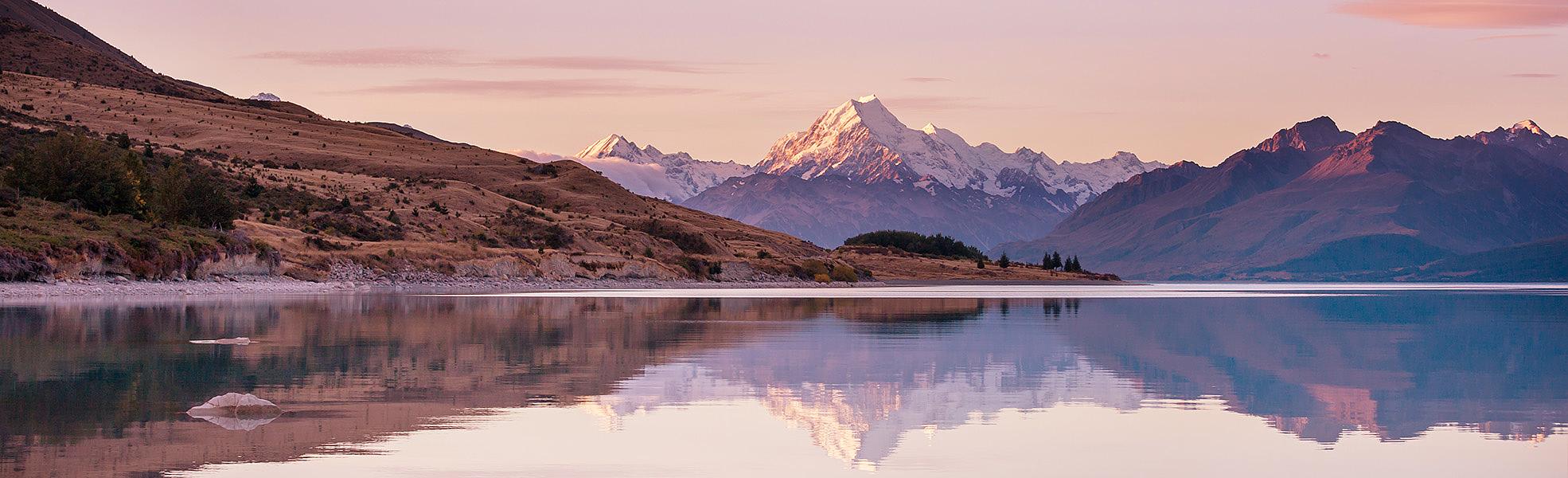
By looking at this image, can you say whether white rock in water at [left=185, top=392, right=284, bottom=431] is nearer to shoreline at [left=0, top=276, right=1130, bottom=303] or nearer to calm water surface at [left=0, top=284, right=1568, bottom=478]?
calm water surface at [left=0, top=284, right=1568, bottom=478]

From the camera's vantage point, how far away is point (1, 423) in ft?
76.2

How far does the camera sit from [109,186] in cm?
10288

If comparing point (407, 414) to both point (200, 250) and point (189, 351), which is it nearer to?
point (189, 351)

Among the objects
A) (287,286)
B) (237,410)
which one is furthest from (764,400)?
(287,286)

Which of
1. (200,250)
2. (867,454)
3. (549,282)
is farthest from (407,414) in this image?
(549,282)

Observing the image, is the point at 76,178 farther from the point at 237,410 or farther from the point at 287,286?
the point at 237,410

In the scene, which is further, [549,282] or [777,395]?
[549,282]

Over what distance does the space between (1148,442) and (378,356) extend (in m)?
21.2

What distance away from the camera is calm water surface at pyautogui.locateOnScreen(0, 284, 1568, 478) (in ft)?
68.7

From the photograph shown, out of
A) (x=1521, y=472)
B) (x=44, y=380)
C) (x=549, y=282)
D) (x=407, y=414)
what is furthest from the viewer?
(x=549, y=282)

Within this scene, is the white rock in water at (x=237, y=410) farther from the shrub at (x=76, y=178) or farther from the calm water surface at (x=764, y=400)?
the shrub at (x=76, y=178)

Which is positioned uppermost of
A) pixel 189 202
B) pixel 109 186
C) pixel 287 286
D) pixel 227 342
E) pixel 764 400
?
pixel 109 186

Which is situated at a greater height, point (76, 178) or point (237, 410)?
point (76, 178)

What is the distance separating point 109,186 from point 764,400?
8626 cm
